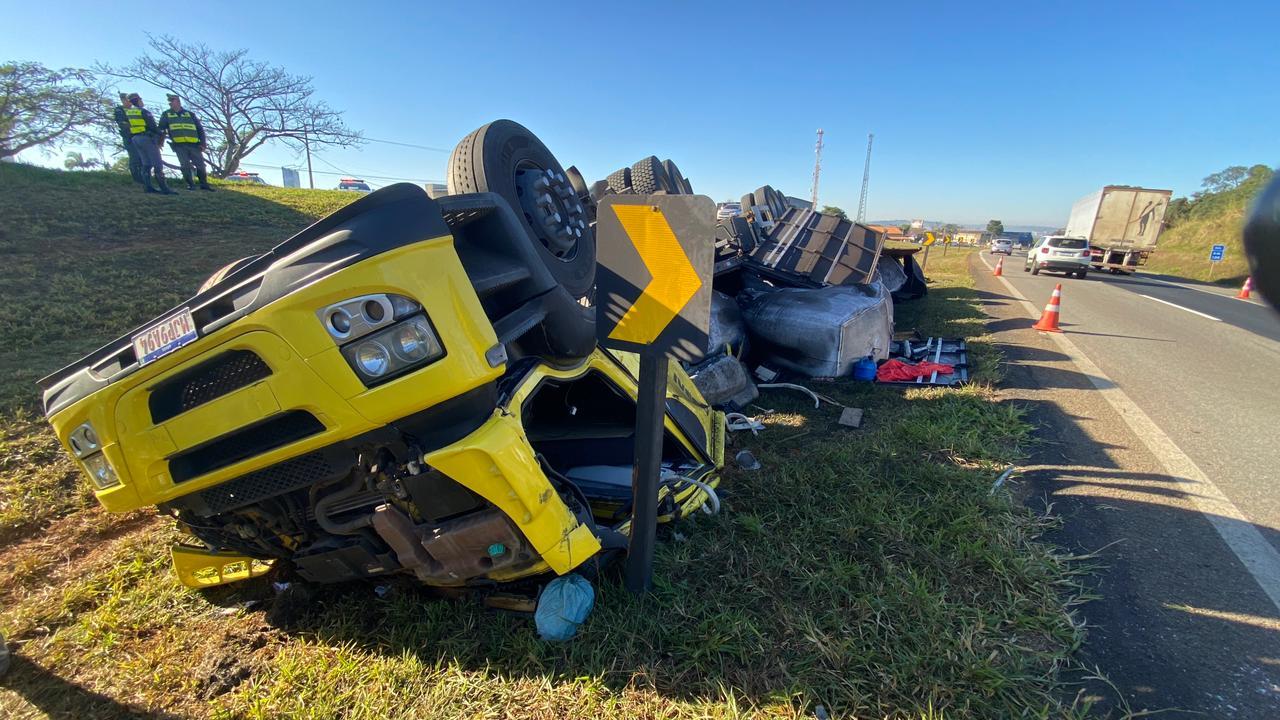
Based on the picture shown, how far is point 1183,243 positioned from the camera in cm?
2459

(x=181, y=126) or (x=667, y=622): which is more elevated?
(x=181, y=126)

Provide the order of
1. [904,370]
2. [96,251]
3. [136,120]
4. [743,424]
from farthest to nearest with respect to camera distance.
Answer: [136,120], [96,251], [904,370], [743,424]

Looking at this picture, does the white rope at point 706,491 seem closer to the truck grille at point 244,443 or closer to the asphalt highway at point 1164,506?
the asphalt highway at point 1164,506

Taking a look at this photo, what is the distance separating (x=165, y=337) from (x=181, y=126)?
38.5 ft

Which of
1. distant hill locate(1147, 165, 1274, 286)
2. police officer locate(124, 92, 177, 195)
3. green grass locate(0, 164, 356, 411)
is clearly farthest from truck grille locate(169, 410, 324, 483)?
distant hill locate(1147, 165, 1274, 286)

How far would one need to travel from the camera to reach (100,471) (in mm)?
1688

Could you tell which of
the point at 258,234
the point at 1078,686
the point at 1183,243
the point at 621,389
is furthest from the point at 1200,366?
the point at 1183,243

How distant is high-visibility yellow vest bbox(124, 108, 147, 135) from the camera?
9.47 m

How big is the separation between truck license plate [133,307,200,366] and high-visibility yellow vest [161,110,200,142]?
1161 cm

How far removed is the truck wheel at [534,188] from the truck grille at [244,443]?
1330 mm

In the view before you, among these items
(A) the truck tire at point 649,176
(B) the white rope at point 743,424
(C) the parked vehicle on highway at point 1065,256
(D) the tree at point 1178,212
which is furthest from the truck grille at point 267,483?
(D) the tree at point 1178,212

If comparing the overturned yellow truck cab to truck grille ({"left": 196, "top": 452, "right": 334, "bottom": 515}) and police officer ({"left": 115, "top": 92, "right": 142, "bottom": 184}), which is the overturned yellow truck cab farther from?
police officer ({"left": 115, "top": 92, "right": 142, "bottom": 184})

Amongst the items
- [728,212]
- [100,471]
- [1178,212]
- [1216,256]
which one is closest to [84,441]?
[100,471]

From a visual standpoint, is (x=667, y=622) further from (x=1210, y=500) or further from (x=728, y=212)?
(x=728, y=212)
